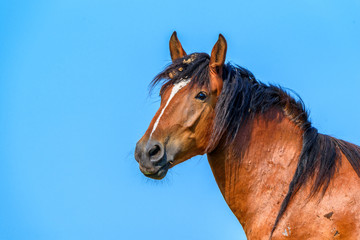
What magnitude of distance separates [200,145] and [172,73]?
3.26ft

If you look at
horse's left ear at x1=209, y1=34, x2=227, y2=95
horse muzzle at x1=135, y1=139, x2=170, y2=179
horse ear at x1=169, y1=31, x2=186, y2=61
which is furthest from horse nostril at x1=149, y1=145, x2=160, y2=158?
horse ear at x1=169, y1=31, x2=186, y2=61

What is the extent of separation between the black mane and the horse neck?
0.30 feet

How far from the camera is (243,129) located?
223 inches

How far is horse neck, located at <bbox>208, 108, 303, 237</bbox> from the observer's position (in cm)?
530

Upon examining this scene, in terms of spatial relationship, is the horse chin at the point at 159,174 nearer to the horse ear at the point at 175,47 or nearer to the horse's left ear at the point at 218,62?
the horse's left ear at the point at 218,62

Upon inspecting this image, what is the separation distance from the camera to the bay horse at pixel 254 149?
5.06m

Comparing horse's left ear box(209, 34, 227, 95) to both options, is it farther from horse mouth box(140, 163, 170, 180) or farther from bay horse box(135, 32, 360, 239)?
horse mouth box(140, 163, 170, 180)

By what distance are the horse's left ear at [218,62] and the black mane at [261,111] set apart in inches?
2.4

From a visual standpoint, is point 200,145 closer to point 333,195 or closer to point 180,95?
point 180,95

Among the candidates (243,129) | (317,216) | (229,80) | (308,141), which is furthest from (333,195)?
(229,80)

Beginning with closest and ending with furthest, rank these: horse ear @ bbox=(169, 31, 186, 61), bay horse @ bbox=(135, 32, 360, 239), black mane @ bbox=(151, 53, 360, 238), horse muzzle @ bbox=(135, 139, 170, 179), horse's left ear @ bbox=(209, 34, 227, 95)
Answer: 1. bay horse @ bbox=(135, 32, 360, 239)
2. black mane @ bbox=(151, 53, 360, 238)
3. horse muzzle @ bbox=(135, 139, 170, 179)
4. horse's left ear @ bbox=(209, 34, 227, 95)
5. horse ear @ bbox=(169, 31, 186, 61)

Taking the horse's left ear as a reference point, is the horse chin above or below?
below

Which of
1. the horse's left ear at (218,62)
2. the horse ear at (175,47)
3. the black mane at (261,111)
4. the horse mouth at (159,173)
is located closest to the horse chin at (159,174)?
the horse mouth at (159,173)

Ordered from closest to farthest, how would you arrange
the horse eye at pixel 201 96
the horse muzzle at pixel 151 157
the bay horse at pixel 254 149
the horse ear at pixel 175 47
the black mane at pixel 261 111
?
1. the bay horse at pixel 254 149
2. the black mane at pixel 261 111
3. the horse muzzle at pixel 151 157
4. the horse eye at pixel 201 96
5. the horse ear at pixel 175 47
